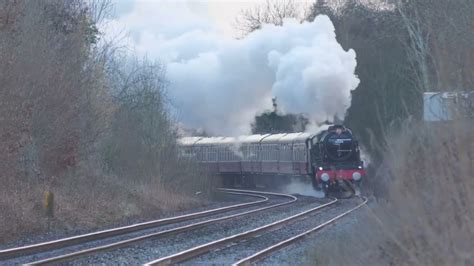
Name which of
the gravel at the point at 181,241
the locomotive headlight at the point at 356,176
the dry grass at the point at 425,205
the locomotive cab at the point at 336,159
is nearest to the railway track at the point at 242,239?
the gravel at the point at 181,241

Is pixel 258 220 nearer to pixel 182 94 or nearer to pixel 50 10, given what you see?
pixel 50 10

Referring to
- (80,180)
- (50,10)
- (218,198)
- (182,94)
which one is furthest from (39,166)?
(218,198)

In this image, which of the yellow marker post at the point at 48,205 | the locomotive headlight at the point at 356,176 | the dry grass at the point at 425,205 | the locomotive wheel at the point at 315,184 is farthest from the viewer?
the locomotive wheel at the point at 315,184

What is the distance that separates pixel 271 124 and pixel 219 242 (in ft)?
115

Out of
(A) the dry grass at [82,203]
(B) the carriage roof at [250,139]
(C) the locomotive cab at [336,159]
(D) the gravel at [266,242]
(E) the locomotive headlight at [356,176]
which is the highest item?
(B) the carriage roof at [250,139]

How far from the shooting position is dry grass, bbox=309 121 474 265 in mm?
9281

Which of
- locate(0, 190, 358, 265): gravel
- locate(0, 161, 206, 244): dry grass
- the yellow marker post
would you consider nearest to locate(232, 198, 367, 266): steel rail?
locate(0, 190, 358, 265): gravel

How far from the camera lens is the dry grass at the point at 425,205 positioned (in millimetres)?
9281

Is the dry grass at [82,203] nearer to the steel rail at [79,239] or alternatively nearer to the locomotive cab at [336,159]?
the steel rail at [79,239]

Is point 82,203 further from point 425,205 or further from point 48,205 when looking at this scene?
point 425,205

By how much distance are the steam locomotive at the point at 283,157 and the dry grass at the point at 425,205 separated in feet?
82.2

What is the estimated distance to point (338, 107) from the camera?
3716 centimetres

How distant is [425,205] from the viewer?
10086 millimetres

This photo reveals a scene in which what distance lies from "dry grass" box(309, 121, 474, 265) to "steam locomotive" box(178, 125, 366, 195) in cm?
2504
